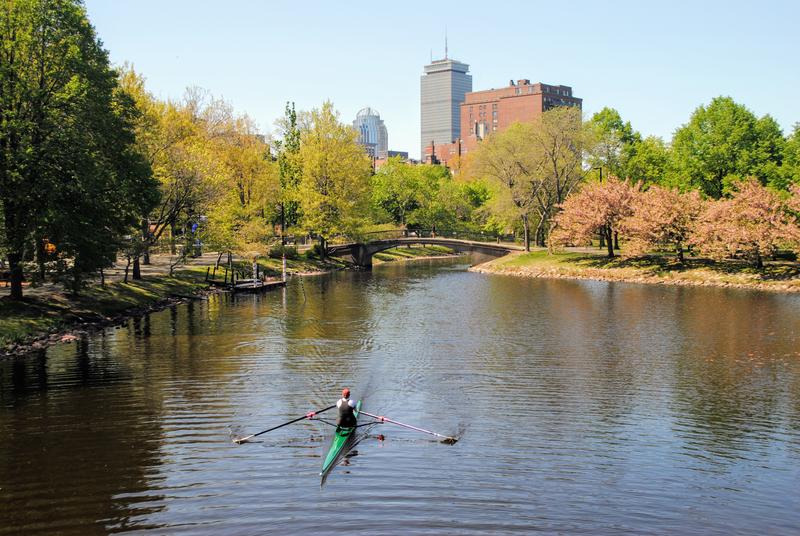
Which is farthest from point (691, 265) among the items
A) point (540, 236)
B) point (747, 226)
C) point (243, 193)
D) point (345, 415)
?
point (345, 415)

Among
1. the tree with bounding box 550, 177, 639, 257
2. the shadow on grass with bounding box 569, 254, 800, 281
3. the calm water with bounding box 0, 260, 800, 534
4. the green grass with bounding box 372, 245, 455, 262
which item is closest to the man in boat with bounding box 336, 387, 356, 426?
the calm water with bounding box 0, 260, 800, 534

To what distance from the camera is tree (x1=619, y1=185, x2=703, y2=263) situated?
6500cm

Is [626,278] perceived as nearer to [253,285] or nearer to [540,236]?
[540,236]

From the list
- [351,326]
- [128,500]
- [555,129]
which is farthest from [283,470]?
[555,129]

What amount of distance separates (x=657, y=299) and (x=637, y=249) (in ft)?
57.5

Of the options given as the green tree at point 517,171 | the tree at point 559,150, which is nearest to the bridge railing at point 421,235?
the green tree at point 517,171

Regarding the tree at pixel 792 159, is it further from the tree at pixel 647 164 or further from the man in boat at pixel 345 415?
the man in boat at pixel 345 415

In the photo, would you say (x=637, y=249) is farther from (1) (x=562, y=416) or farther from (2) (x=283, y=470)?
(2) (x=283, y=470)

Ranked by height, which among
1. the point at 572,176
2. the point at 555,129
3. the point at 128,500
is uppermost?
the point at 555,129

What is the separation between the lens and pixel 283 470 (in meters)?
18.3

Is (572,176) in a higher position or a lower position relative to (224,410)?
higher

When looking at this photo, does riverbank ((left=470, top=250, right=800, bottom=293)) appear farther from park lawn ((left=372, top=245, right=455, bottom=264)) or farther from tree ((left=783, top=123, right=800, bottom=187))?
park lawn ((left=372, top=245, right=455, bottom=264))

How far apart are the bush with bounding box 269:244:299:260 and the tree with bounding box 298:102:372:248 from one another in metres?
3.57

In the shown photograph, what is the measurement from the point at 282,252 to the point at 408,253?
128 feet
